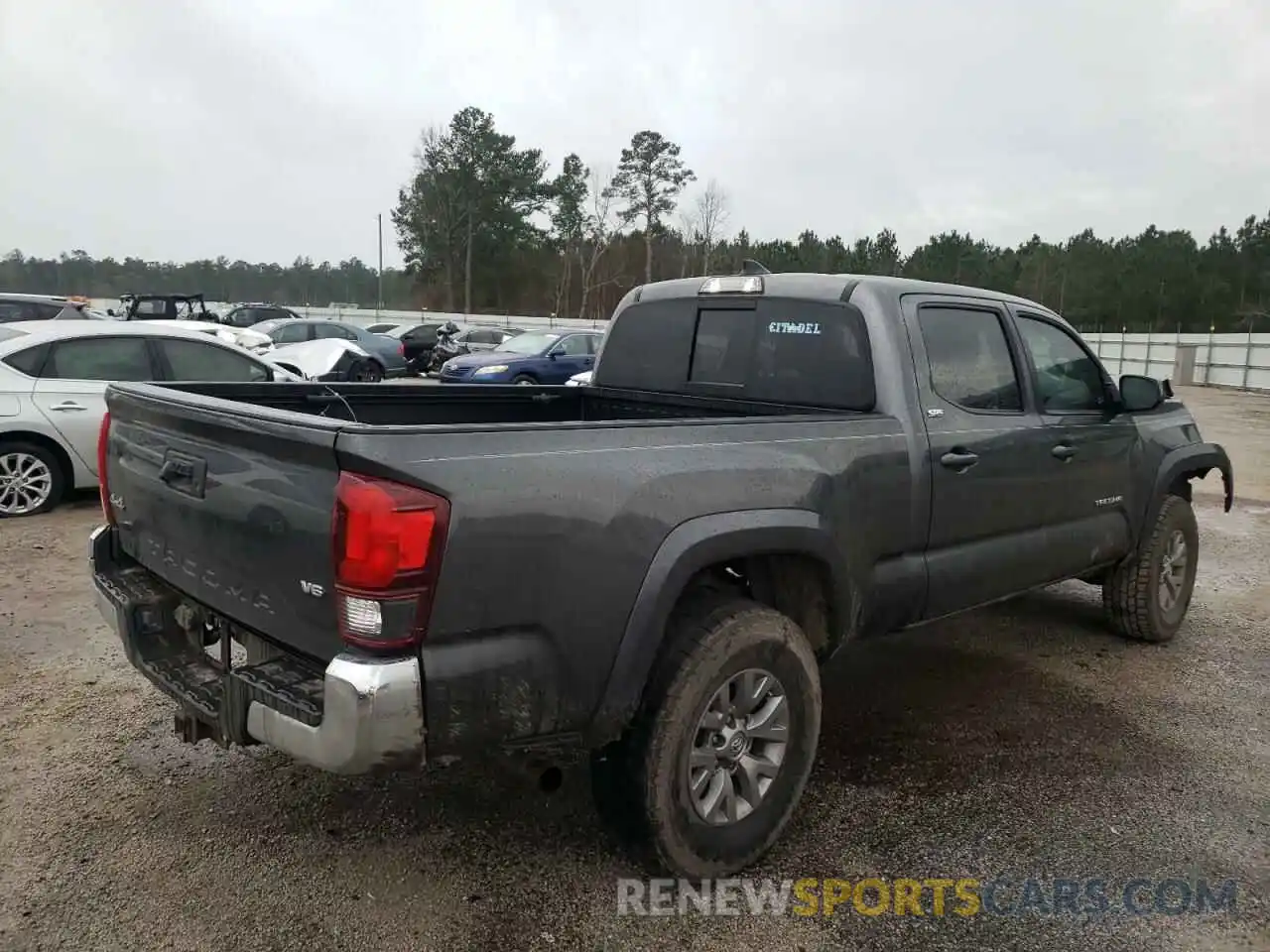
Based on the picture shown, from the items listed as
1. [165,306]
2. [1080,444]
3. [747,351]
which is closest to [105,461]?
[747,351]

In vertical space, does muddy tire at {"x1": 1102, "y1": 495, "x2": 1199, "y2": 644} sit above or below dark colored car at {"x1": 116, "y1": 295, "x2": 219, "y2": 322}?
below

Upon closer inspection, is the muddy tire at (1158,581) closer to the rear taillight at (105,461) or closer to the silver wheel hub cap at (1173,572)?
the silver wheel hub cap at (1173,572)

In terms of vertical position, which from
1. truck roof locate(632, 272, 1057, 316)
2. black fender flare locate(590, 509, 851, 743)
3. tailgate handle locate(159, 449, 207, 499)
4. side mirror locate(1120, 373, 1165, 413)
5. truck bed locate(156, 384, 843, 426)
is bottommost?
black fender flare locate(590, 509, 851, 743)

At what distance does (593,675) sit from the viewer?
2547 millimetres

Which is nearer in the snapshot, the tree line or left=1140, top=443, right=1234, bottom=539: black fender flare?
left=1140, top=443, right=1234, bottom=539: black fender flare

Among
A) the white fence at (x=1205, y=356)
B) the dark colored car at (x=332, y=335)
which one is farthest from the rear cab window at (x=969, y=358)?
the white fence at (x=1205, y=356)

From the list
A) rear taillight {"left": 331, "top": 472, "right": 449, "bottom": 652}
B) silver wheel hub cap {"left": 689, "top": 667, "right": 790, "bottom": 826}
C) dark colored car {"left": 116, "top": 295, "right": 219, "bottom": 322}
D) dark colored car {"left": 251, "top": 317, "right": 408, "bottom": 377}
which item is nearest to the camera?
rear taillight {"left": 331, "top": 472, "right": 449, "bottom": 652}

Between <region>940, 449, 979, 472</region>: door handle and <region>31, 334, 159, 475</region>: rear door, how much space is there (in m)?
6.66

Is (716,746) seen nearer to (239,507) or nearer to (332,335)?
(239,507)

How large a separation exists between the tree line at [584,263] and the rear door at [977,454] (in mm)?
51866

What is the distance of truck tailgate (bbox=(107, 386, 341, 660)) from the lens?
233 cm

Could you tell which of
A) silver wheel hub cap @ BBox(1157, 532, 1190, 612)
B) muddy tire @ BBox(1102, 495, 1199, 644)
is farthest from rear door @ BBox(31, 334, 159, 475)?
silver wheel hub cap @ BBox(1157, 532, 1190, 612)

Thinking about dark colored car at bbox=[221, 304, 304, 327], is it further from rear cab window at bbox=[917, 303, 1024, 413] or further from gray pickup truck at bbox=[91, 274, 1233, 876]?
rear cab window at bbox=[917, 303, 1024, 413]

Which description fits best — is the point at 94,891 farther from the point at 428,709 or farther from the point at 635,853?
the point at 635,853
